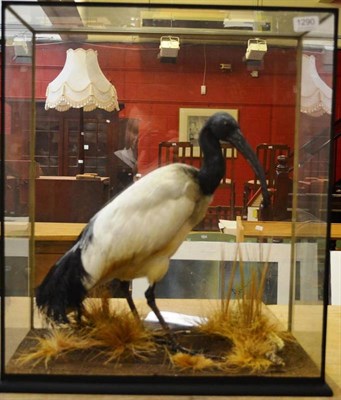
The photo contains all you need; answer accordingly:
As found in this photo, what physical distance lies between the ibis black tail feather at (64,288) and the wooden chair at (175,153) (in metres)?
0.23

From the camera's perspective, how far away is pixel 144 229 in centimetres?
99

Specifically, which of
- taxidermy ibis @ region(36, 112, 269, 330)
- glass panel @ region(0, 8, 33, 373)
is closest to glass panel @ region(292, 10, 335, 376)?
taxidermy ibis @ region(36, 112, 269, 330)

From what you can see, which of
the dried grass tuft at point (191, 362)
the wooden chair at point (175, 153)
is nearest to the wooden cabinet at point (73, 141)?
the wooden chair at point (175, 153)

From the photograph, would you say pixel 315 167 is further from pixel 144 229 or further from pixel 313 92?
pixel 144 229

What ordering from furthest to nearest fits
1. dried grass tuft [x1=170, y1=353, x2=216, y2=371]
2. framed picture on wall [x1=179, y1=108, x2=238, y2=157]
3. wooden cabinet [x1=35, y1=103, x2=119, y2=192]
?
wooden cabinet [x1=35, y1=103, x2=119, y2=192] < framed picture on wall [x1=179, y1=108, x2=238, y2=157] < dried grass tuft [x1=170, y1=353, x2=216, y2=371]

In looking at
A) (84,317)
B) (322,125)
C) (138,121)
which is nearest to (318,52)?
(322,125)

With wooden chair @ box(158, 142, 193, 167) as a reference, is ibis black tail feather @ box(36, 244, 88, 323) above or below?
below

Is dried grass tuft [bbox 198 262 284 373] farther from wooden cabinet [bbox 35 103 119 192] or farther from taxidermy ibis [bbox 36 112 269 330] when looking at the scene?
wooden cabinet [bbox 35 103 119 192]

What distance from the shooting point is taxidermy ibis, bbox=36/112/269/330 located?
39.1 inches

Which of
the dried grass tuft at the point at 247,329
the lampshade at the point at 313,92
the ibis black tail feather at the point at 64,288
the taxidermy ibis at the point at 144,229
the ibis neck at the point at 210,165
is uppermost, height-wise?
the lampshade at the point at 313,92

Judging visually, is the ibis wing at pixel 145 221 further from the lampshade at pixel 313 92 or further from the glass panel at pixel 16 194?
the lampshade at pixel 313 92

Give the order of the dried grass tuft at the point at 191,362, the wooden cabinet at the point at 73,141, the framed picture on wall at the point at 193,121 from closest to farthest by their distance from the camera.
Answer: the dried grass tuft at the point at 191,362, the framed picture on wall at the point at 193,121, the wooden cabinet at the point at 73,141

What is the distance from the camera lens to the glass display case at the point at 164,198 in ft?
3.25

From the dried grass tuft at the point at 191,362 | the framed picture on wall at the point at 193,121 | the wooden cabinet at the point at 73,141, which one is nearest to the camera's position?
the dried grass tuft at the point at 191,362
